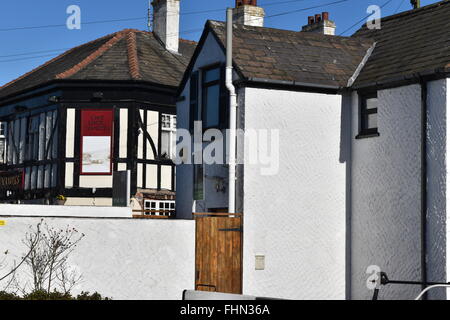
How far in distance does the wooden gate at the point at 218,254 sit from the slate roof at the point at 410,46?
4.98 m

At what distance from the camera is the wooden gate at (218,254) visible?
19.4 meters

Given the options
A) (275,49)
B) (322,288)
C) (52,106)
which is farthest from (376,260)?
(52,106)

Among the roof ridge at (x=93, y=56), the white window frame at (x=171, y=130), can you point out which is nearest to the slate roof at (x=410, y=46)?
the white window frame at (x=171, y=130)

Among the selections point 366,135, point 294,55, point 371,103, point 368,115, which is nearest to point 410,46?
point 371,103

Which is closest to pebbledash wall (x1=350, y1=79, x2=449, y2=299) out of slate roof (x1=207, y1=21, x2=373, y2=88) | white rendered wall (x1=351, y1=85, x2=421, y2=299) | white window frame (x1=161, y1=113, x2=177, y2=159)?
white rendered wall (x1=351, y1=85, x2=421, y2=299)

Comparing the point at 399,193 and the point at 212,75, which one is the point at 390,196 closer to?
the point at 399,193

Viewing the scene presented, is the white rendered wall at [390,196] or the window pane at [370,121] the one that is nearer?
the white rendered wall at [390,196]

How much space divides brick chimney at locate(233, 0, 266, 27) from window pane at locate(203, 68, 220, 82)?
7190mm

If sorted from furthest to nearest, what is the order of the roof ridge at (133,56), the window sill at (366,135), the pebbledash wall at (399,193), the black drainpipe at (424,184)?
1. the roof ridge at (133,56)
2. the window sill at (366,135)
3. the black drainpipe at (424,184)
4. the pebbledash wall at (399,193)

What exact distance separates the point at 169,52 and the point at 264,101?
47.8 feet

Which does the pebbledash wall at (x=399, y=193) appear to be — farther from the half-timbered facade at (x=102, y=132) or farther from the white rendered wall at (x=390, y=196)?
the half-timbered facade at (x=102, y=132)

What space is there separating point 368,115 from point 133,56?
13220 mm

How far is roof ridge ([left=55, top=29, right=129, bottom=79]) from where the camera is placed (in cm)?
3098

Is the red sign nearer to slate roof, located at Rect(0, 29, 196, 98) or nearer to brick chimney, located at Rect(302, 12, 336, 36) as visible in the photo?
slate roof, located at Rect(0, 29, 196, 98)
